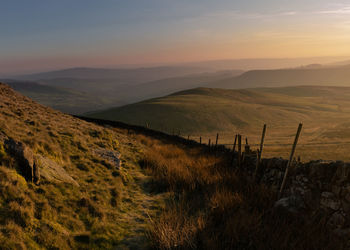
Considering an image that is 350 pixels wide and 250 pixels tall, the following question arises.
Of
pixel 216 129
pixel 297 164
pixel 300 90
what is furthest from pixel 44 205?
pixel 300 90

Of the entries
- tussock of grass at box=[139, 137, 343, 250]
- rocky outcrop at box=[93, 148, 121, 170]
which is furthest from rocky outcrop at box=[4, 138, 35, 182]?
rocky outcrop at box=[93, 148, 121, 170]

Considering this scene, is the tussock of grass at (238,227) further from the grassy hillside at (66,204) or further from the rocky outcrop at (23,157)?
the rocky outcrop at (23,157)

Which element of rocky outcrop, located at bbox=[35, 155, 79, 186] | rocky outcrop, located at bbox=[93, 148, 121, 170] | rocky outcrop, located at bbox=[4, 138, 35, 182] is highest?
rocky outcrop, located at bbox=[4, 138, 35, 182]

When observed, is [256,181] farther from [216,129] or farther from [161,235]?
[216,129]

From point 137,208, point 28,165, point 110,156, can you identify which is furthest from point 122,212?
point 110,156

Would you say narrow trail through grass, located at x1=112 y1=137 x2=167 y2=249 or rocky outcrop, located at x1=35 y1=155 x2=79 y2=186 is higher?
rocky outcrop, located at x1=35 y1=155 x2=79 y2=186

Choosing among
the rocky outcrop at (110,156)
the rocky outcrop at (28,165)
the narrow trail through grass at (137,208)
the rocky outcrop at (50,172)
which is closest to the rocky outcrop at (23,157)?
the rocky outcrop at (28,165)

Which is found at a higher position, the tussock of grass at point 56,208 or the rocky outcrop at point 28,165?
the rocky outcrop at point 28,165

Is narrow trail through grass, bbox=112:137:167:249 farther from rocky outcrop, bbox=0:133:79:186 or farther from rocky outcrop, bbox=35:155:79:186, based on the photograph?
rocky outcrop, bbox=0:133:79:186

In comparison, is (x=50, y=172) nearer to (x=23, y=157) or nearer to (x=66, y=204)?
(x=23, y=157)

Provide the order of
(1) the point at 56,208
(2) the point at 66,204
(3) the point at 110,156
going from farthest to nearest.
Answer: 1. (3) the point at 110,156
2. (2) the point at 66,204
3. (1) the point at 56,208

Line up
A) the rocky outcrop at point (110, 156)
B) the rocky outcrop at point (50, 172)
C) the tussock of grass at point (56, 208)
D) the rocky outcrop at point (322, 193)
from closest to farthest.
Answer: the tussock of grass at point (56, 208) → the rocky outcrop at point (322, 193) → the rocky outcrop at point (50, 172) → the rocky outcrop at point (110, 156)

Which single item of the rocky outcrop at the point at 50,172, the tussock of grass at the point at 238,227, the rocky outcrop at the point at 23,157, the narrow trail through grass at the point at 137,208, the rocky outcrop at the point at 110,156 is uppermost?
the rocky outcrop at the point at 23,157

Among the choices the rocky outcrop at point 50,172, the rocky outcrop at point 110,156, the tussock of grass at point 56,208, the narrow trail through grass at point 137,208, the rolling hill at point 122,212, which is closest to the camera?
the tussock of grass at point 56,208
